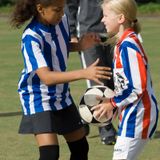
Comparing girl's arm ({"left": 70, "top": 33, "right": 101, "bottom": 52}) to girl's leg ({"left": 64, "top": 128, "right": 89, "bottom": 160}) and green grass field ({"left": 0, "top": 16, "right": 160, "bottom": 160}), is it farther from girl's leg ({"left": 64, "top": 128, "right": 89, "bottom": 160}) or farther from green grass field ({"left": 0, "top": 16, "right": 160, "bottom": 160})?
green grass field ({"left": 0, "top": 16, "right": 160, "bottom": 160})

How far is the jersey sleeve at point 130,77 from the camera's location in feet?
17.0

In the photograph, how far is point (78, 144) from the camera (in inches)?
233

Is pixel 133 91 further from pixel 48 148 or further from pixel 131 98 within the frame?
pixel 48 148

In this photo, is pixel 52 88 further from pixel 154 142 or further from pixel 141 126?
pixel 154 142

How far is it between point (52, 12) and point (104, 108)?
33.7 inches

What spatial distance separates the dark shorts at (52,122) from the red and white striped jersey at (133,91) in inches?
22.9

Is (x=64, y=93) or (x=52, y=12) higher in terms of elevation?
(x=52, y=12)

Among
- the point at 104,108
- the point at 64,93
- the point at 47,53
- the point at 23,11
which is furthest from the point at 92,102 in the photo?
the point at 23,11

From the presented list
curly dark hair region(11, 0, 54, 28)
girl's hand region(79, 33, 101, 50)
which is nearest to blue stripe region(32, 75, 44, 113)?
curly dark hair region(11, 0, 54, 28)

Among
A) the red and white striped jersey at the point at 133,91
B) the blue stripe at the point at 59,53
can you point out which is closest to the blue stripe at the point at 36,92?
the blue stripe at the point at 59,53

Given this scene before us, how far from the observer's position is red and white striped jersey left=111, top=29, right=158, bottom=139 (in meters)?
5.20

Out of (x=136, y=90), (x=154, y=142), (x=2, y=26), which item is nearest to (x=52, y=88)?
(x=136, y=90)

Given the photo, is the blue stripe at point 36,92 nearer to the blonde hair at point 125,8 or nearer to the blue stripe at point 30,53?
the blue stripe at point 30,53

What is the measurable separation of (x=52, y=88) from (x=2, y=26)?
21.9 meters
